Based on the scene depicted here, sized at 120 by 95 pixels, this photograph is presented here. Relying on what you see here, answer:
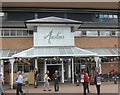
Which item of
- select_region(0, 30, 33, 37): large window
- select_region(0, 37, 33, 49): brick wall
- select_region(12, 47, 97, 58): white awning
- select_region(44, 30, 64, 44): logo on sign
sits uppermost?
select_region(0, 30, 33, 37): large window

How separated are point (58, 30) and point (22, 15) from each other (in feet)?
31.1

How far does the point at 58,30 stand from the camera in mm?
36344

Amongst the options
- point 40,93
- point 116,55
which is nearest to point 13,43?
point 116,55

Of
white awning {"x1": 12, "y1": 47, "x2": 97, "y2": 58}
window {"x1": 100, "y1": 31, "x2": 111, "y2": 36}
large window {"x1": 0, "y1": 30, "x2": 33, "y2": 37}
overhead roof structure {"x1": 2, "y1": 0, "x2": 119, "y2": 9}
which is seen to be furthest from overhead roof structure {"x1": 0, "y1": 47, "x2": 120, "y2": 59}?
overhead roof structure {"x1": 2, "y1": 0, "x2": 119, "y2": 9}

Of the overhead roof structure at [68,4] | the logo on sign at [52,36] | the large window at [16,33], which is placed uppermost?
the overhead roof structure at [68,4]

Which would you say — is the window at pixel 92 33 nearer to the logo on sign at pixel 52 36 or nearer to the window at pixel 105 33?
the window at pixel 105 33

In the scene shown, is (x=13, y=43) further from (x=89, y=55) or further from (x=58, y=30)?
(x=89, y=55)

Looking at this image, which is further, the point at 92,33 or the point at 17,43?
the point at 92,33

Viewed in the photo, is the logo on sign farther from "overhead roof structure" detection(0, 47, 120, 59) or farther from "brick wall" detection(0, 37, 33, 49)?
"brick wall" detection(0, 37, 33, 49)

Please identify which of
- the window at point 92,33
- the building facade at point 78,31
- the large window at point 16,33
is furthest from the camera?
the window at point 92,33

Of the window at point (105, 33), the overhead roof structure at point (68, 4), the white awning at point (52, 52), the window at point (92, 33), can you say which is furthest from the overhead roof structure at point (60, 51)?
the overhead roof structure at point (68, 4)

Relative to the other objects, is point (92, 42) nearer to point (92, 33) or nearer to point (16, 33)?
point (92, 33)

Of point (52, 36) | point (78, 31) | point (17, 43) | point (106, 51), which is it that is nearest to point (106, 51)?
point (106, 51)

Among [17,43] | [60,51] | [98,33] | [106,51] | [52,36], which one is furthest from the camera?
[98,33]
